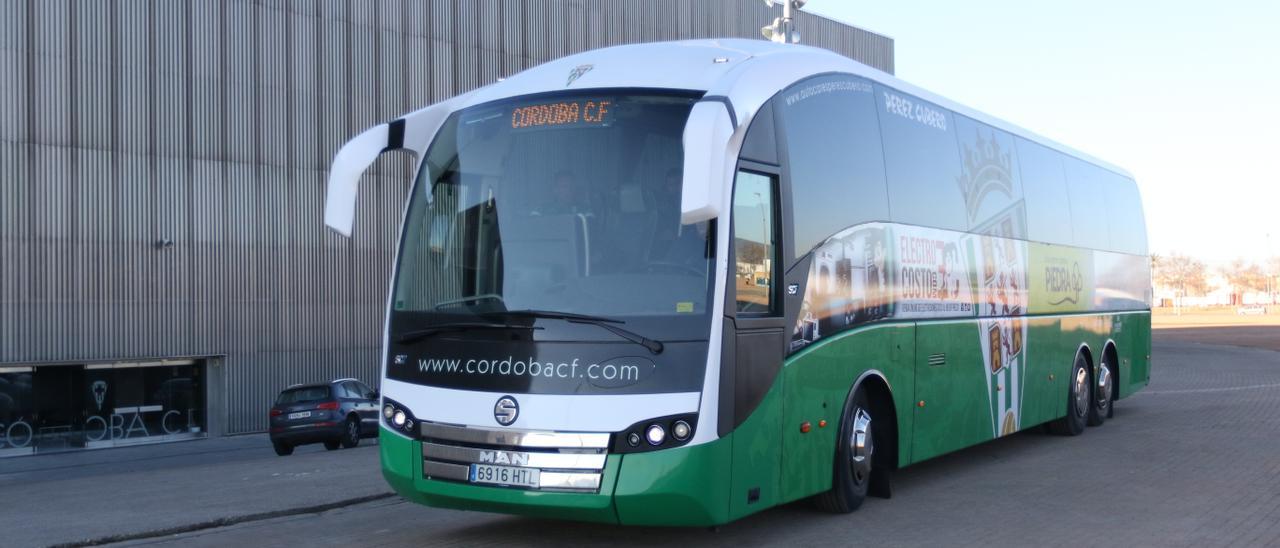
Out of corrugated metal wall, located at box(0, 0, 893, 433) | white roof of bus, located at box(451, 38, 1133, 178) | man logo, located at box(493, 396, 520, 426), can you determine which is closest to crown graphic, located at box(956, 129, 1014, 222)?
white roof of bus, located at box(451, 38, 1133, 178)

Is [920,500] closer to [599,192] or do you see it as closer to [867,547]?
[867,547]

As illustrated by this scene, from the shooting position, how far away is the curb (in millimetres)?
9180

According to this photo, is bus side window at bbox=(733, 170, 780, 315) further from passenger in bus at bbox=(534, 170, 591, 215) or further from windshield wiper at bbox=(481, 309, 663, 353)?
passenger in bus at bbox=(534, 170, 591, 215)

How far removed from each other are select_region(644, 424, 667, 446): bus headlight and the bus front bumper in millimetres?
63

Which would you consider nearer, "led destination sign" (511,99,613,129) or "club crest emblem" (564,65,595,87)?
"led destination sign" (511,99,613,129)

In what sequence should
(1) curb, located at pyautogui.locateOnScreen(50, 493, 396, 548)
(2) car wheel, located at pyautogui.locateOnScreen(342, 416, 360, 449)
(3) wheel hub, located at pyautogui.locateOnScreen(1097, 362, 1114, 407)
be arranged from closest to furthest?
(1) curb, located at pyautogui.locateOnScreen(50, 493, 396, 548), (3) wheel hub, located at pyautogui.locateOnScreen(1097, 362, 1114, 407), (2) car wheel, located at pyautogui.locateOnScreen(342, 416, 360, 449)

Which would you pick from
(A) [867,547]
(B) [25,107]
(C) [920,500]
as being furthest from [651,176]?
(B) [25,107]

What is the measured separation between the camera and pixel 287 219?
32344 mm

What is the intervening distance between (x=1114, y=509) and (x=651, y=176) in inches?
197

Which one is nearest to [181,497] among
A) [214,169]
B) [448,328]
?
[448,328]

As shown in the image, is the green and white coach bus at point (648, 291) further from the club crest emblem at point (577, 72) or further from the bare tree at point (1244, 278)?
the bare tree at point (1244, 278)

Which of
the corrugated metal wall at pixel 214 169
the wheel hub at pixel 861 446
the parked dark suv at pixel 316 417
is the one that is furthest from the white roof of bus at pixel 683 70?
the corrugated metal wall at pixel 214 169

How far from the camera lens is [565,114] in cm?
815

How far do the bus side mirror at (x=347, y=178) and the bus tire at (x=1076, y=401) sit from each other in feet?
Answer: 32.0
